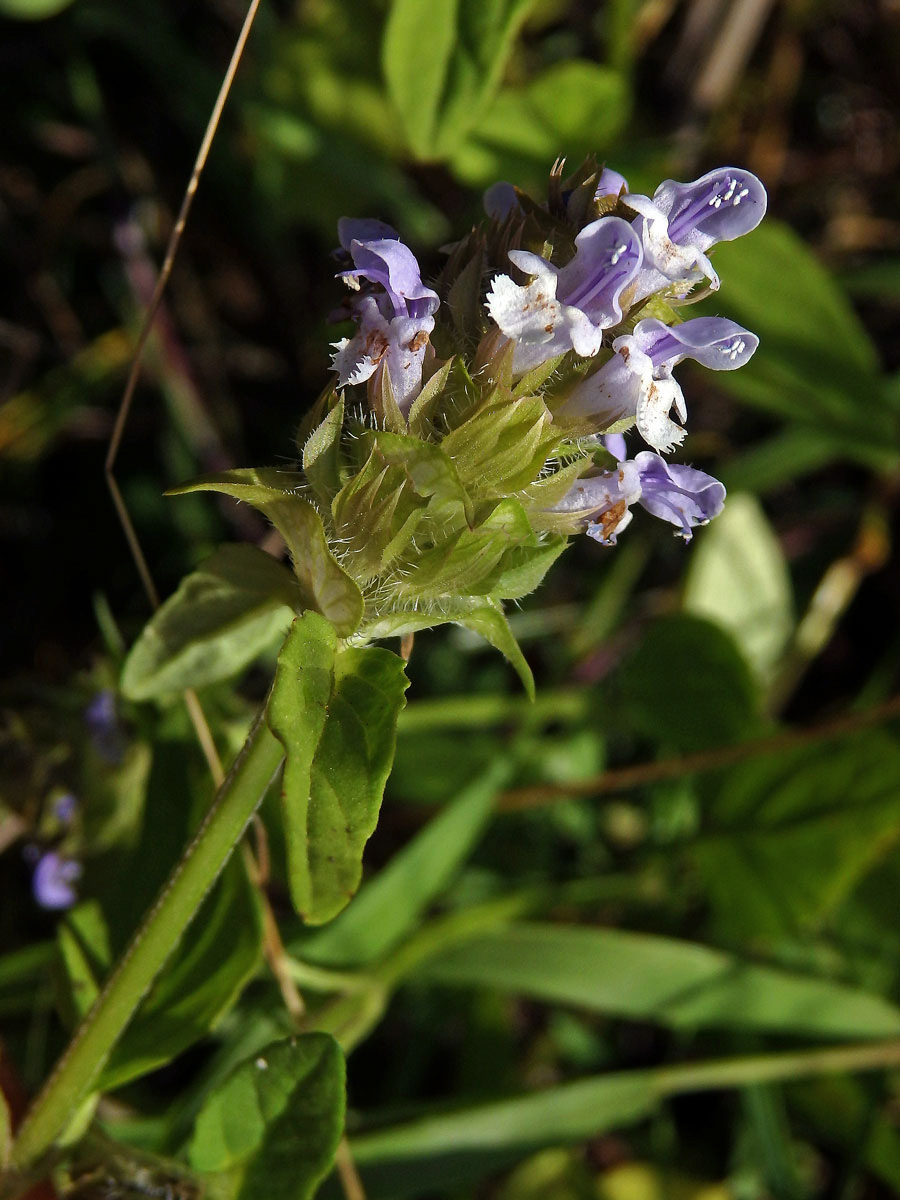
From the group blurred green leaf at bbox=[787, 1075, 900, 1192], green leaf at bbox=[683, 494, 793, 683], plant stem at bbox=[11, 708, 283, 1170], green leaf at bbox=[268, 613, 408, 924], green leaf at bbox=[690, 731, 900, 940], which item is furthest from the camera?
green leaf at bbox=[683, 494, 793, 683]

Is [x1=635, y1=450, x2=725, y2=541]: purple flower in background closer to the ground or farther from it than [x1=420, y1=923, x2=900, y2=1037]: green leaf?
farther from it

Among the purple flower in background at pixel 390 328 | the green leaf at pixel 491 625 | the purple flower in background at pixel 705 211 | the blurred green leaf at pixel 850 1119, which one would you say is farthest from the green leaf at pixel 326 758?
the blurred green leaf at pixel 850 1119

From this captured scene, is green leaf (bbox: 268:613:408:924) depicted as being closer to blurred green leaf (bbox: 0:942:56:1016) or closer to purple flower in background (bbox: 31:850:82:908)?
purple flower in background (bbox: 31:850:82:908)

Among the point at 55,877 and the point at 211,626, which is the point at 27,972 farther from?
the point at 211,626

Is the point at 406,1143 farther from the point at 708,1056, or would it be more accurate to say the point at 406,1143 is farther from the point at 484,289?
the point at 484,289

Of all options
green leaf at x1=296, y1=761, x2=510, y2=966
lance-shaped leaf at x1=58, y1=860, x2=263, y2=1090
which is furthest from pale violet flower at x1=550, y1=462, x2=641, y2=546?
green leaf at x1=296, y1=761, x2=510, y2=966

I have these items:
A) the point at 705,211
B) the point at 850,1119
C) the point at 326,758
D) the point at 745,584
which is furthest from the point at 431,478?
the point at 850,1119

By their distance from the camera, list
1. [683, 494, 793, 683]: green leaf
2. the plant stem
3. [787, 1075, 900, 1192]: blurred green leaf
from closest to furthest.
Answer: the plant stem
[787, 1075, 900, 1192]: blurred green leaf
[683, 494, 793, 683]: green leaf
